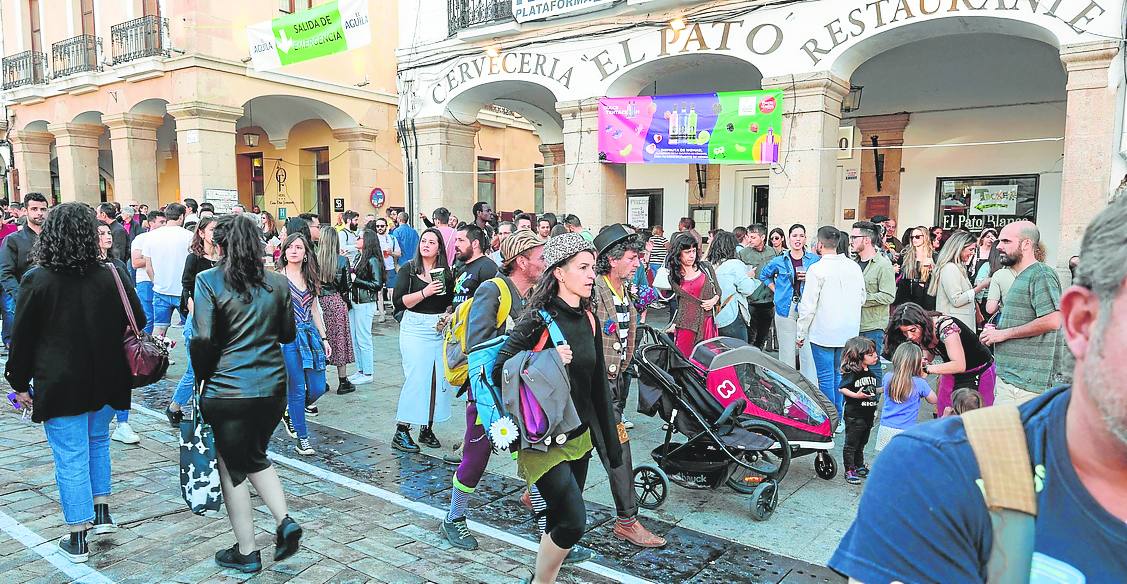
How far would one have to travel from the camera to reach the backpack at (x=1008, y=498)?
1058 millimetres

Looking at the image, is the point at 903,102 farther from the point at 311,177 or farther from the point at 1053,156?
the point at 311,177

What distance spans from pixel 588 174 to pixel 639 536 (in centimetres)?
896

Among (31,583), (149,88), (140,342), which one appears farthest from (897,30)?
(149,88)

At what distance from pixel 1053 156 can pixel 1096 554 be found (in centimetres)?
1407

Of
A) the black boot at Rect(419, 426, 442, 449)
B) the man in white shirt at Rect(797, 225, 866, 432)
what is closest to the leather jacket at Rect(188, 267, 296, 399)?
the black boot at Rect(419, 426, 442, 449)

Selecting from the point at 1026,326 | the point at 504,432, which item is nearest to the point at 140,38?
the point at 504,432

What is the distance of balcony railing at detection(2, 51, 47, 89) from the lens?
21109mm

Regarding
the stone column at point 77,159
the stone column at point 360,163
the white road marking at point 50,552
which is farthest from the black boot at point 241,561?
the stone column at point 77,159

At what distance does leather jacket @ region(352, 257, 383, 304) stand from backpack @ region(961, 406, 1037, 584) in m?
6.87

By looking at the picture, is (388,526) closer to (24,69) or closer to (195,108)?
(195,108)

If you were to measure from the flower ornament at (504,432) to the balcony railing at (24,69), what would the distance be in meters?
24.0

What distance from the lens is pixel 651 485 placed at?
4.60m

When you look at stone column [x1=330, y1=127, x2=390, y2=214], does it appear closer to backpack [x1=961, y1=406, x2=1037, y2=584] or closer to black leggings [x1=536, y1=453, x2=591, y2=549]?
black leggings [x1=536, y1=453, x2=591, y2=549]

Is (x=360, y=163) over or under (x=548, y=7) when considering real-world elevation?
under
